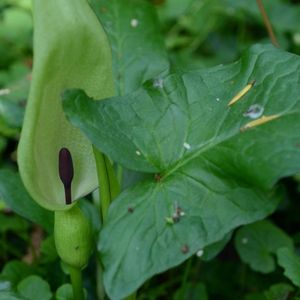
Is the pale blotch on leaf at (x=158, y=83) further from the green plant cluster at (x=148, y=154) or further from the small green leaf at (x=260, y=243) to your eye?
the small green leaf at (x=260, y=243)

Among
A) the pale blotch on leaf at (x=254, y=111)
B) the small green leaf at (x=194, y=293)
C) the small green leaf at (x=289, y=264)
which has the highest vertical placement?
the pale blotch on leaf at (x=254, y=111)

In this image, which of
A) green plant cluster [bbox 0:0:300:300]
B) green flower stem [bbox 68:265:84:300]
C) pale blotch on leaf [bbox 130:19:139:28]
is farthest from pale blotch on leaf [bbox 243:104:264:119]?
pale blotch on leaf [bbox 130:19:139:28]

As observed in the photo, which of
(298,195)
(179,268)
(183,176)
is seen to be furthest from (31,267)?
(298,195)

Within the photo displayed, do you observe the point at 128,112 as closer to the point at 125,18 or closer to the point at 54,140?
the point at 54,140

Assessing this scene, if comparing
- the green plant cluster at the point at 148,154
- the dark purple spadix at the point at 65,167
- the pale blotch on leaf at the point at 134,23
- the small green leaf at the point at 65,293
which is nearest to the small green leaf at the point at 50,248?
the green plant cluster at the point at 148,154

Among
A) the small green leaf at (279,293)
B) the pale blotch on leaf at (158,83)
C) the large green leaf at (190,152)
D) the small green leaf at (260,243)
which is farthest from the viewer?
the small green leaf at (260,243)

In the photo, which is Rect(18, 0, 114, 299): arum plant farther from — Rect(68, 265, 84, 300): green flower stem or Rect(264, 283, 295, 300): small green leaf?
Rect(264, 283, 295, 300): small green leaf

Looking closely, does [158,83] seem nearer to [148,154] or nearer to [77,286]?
[148,154]
